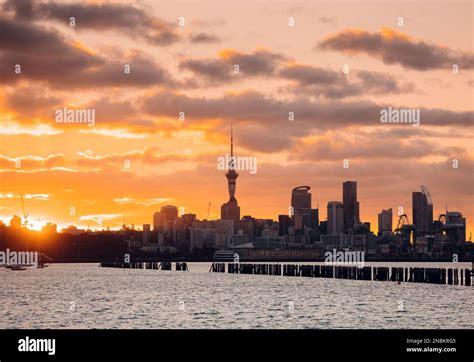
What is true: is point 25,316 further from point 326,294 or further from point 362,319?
point 326,294

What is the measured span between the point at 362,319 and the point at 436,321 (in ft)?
22.0

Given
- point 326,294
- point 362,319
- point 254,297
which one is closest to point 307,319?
point 362,319

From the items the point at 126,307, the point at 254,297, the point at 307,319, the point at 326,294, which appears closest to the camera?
the point at 307,319
